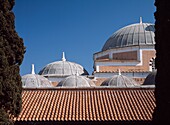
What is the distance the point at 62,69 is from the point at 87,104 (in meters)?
14.1

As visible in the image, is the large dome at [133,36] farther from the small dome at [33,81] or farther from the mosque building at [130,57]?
the small dome at [33,81]

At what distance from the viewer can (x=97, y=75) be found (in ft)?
77.3

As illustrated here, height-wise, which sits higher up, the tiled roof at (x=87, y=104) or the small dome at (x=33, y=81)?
the tiled roof at (x=87, y=104)

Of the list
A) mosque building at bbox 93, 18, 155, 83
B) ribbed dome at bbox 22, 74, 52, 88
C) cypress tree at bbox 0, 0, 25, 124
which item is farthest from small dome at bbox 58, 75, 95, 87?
cypress tree at bbox 0, 0, 25, 124

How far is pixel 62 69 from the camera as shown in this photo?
25891 millimetres

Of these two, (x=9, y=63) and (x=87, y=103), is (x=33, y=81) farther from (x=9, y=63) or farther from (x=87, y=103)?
(x=9, y=63)

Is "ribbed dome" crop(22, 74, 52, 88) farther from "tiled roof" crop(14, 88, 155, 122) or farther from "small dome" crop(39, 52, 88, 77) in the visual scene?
"tiled roof" crop(14, 88, 155, 122)

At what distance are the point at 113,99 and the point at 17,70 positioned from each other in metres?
4.79

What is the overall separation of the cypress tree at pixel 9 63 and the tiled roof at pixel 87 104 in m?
2.26

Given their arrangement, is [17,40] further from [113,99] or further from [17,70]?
[113,99]

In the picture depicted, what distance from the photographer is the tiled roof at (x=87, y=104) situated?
10.8 metres
